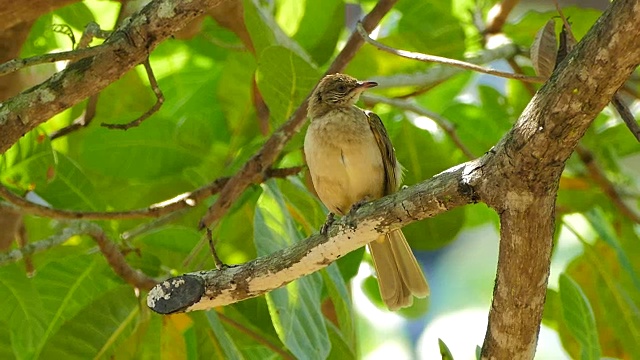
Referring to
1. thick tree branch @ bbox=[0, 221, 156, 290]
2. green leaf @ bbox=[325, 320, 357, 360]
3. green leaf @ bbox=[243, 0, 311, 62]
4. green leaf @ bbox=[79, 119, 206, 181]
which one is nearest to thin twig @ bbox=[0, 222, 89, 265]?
thick tree branch @ bbox=[0, 221, 156, 290]

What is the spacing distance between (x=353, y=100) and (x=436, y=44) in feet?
2.65

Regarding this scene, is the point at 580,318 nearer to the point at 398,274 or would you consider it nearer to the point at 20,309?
→ the point at 398,274

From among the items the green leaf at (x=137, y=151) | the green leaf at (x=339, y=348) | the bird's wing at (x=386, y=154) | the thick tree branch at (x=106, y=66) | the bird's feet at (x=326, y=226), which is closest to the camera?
the bird's feet at (x=326, y=226)

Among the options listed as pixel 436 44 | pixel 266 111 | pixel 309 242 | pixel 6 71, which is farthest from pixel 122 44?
pixel 436 44

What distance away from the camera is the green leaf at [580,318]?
9.82 ft

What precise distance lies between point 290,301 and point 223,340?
25 cm

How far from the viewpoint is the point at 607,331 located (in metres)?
4.11

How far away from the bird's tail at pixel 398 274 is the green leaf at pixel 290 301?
0.31 m

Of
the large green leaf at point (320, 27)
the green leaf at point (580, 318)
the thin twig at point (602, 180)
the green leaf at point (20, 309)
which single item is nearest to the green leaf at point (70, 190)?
the green leaf at point (20, 309)

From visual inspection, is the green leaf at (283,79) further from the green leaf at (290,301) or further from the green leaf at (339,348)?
the green leaf at (339,348)

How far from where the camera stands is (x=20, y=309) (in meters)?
3.05

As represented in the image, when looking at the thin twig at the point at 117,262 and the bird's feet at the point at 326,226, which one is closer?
the bird's feet at the point at 326,226

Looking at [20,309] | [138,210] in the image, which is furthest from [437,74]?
[20,309]

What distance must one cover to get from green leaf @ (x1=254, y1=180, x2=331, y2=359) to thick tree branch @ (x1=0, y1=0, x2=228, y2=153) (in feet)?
2.26
